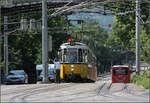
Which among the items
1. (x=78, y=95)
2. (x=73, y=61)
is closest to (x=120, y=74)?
(x=73, y=61)

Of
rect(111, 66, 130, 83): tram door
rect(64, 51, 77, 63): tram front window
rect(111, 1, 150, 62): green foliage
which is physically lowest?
rect(111, 66, 130, 83): tram door

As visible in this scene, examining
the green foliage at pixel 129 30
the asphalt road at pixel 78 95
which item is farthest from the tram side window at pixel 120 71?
the asphalt road at pixel 78 95

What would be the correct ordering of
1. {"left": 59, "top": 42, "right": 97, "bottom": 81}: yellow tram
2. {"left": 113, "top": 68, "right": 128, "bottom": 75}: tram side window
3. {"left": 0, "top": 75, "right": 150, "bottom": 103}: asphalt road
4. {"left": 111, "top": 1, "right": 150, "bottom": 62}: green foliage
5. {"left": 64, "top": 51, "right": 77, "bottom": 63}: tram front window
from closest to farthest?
{"left": 0, "top": 75, "right": 150, "bottom": 103}: asphalt road, {"left": 59, "top": 42, "right": 97, "bottom": 81}: yellow tram, {"left": 64, "top": 51, "right": 77, "bottom": 63}: tram front window, {"left": 113, "top": 68, "right": 128, "bottom": 75}: tram side window, {"left": 111, "top": 1, "right": 150, "bottom": 62}: green foliage

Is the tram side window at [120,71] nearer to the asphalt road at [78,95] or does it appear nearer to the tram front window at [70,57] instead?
the tram front window at [70,57]

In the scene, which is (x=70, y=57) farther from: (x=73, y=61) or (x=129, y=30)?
(x=129, y=30)

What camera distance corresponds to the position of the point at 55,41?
67.4 m

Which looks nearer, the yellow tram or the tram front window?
the yellow tram

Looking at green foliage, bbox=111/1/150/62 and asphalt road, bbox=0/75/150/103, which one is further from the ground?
green foliage, bbox=111/1/150/62

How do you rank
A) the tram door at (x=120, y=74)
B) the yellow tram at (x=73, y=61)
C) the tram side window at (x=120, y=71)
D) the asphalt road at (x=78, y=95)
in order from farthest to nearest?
the tram side window at (x=120, y=71), the tram door at (x=120, y=74), the yellow tram at (x=73, y=61), the asphalt road at (x=78, y=95)

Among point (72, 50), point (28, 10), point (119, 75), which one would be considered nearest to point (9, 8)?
point (28, 10)

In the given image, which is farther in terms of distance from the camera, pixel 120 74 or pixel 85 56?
pixel 120 74

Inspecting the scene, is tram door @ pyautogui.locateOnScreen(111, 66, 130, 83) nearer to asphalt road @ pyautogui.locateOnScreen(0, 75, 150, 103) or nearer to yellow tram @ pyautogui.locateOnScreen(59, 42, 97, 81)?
yellow tram @ pyautogui.locateOnScreen(59, 42, 97, 81)

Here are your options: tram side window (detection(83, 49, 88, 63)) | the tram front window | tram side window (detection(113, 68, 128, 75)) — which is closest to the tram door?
tram side window (detection(113, 68, 128, 75))

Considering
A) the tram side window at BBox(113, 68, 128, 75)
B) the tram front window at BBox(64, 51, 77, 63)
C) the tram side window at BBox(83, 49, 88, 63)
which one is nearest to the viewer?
the tram front window at BBox(64, 51, 77, 63)
